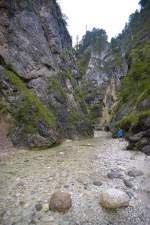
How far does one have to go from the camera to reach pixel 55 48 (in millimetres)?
21812

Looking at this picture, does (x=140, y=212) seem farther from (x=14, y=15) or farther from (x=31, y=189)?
(x=14, y=15)

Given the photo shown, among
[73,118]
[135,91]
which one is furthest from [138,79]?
[73,118]

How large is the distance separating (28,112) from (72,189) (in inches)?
323

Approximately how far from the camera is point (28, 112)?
12195mm

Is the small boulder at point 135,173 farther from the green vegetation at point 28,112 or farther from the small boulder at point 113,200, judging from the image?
the green vegetation at point 28,112

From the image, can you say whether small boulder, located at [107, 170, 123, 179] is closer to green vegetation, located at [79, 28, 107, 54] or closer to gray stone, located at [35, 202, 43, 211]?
gray stone, located at [35, 202, 43, 211]

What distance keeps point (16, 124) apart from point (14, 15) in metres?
11.5

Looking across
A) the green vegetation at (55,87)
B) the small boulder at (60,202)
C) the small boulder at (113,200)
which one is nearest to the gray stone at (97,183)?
the small boulder at (113,200)

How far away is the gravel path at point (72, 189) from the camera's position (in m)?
3.64

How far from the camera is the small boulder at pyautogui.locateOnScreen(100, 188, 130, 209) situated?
3949mm

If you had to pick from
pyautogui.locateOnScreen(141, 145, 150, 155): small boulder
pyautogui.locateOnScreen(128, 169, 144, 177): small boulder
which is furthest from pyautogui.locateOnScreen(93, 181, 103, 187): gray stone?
pyautogui.locateOnScreen(141, 145, 150, 155): small boulder

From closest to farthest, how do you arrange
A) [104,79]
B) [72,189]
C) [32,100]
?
[72,189], [32,100], [104,79]

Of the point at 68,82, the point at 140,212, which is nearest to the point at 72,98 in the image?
the point at 68,82

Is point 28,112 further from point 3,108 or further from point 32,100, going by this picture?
point 3,108
